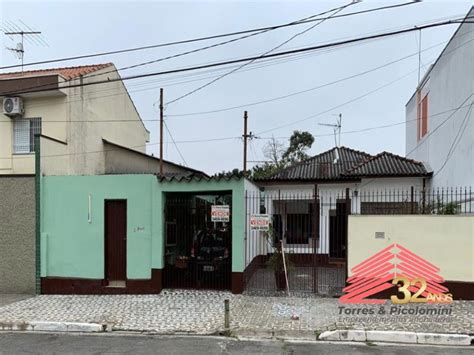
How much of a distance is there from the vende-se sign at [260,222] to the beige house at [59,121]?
18.5ft

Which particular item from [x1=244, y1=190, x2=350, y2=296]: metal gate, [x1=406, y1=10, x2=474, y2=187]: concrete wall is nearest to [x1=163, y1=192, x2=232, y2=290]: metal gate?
[x1=244, y1=190, x2=350, y2=296]: metal gate

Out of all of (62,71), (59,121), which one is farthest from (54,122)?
(62,71)

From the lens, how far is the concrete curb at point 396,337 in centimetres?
680

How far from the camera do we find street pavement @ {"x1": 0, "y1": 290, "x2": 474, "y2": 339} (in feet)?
24.7

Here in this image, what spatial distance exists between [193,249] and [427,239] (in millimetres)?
5753

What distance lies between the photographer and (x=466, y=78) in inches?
449

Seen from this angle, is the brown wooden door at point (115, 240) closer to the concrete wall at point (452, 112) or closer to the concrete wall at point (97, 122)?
the concrete wall at point (97, 122)

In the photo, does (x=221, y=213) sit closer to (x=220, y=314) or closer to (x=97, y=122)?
(x=220, y=314)

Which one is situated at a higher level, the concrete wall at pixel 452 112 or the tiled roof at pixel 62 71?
the tiled roof at pixel 62 71

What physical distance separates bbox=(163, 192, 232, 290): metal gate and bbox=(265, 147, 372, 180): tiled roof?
5409 mm

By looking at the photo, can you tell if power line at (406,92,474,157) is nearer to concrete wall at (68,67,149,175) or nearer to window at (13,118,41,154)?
concrete wall at (68,67,149,175)

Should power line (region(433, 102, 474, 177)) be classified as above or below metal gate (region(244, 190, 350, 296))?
above

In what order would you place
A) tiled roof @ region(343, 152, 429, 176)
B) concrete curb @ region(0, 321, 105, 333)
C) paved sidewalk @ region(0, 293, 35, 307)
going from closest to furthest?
concrete curb @ region(0, 321, 105, 333)
paved sidewalk @ region(0, 293, 35, 307)
tiled roof @ region(343, 152, 429, 176)

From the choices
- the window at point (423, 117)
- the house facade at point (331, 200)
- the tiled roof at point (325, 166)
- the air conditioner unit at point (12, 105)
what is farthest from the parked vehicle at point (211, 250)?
the window at point (423, 117)
